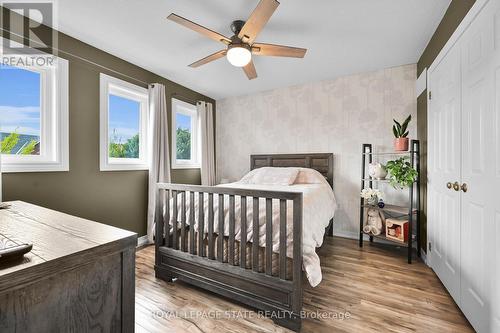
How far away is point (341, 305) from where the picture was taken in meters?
1.82

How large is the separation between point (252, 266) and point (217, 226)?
0.43 metres

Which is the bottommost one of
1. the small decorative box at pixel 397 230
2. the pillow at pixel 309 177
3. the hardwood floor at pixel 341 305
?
the hardwood floor at pixel 341 305

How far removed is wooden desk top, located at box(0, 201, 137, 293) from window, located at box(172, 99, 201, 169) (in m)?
2.75

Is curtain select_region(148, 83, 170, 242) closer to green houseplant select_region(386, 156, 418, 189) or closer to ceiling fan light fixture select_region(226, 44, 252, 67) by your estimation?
ceiling fan light fixture select_region(226, 44, 252, 67)

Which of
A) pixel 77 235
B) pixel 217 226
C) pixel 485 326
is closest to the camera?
pixel 77 235

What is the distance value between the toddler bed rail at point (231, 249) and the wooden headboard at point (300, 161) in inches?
77.4

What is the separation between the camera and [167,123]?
3518 millimetres

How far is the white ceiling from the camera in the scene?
198cm

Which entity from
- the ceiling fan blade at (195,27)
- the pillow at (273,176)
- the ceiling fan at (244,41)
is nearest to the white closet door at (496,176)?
the ceiling fan at (244,41)

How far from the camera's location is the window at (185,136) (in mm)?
3738

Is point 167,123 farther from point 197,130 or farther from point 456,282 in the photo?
point 456,282

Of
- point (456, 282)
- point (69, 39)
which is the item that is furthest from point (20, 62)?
point (456, 282)

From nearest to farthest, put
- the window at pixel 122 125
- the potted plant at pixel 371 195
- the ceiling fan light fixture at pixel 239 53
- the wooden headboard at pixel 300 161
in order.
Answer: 1. the ceiling fan light fixture at pixel 239 53
2. the window at pixel 122 125
3. the potted plant at pixel 371 195
4. the wooden headboard at pixel 300 161

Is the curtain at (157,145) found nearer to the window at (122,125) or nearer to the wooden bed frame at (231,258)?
the window at (122,125)
